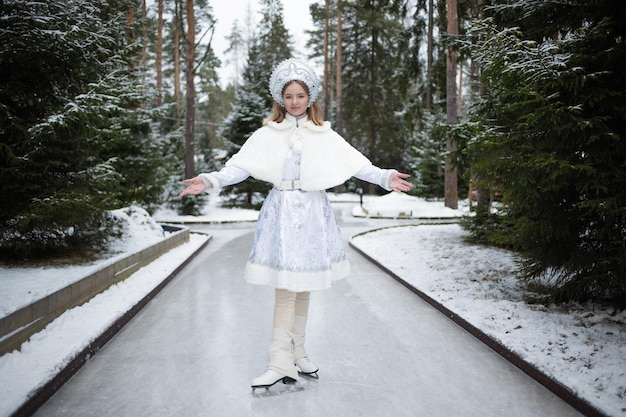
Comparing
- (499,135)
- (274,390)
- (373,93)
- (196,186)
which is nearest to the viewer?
(274,390)

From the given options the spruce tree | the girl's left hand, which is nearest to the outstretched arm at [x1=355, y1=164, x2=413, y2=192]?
the girl's left hand

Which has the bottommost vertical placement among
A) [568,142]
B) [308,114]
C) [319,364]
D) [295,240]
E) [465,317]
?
[319,364]

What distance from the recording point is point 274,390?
3.46 metres

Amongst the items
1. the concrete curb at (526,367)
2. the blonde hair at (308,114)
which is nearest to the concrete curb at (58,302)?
the blonde hair at (308,114)

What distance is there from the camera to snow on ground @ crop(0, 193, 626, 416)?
335cm

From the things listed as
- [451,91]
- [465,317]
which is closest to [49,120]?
[465,317]

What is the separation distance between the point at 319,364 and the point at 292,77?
Result: 250 centimetres

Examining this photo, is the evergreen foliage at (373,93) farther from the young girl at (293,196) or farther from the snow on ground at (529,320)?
the young girl at (293,196)

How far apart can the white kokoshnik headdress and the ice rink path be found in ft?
7.71

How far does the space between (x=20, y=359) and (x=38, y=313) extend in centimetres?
73

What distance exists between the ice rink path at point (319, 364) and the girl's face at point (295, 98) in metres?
2.24

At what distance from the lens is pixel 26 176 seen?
23.3ft

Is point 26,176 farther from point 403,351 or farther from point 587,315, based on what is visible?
point 587,315

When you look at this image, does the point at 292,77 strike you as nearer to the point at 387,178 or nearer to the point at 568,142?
the point at 387,178
